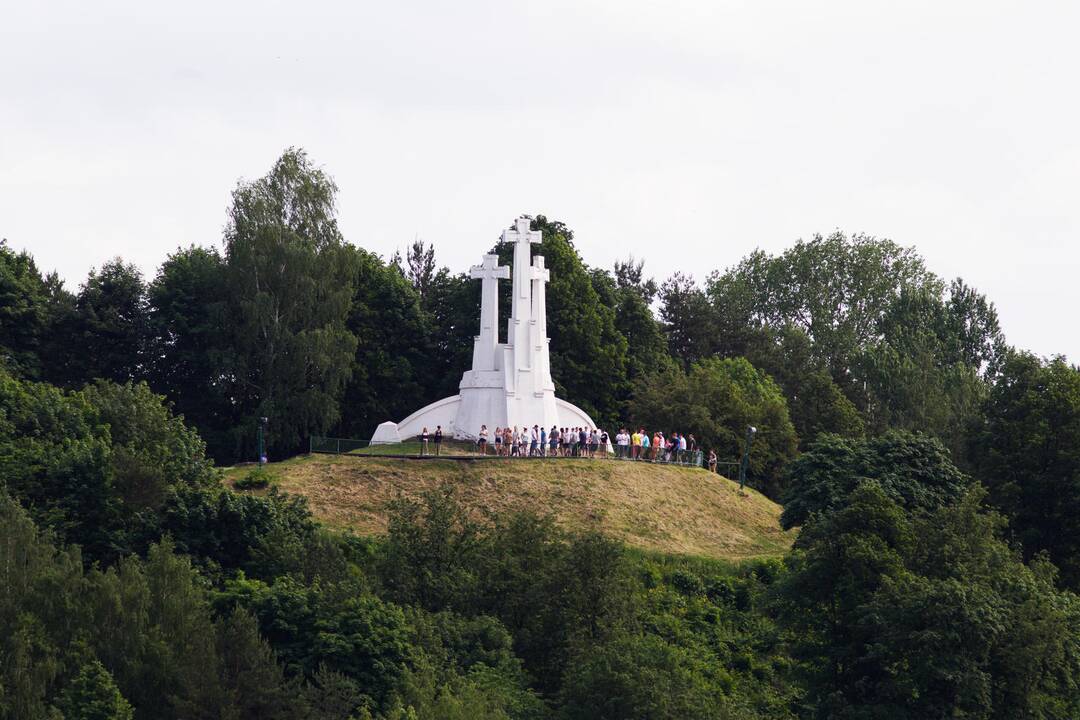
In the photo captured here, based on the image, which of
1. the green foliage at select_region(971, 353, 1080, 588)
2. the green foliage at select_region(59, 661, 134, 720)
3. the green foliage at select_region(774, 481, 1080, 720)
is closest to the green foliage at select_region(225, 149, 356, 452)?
the green foliage at select_region(971, 353, 1080, 588)

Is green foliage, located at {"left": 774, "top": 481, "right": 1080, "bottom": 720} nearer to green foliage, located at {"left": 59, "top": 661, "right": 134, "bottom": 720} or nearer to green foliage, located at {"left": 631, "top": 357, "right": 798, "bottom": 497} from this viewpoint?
green foliage, located at {"left": 59, "top": 661, "right": 134, "bottom": 720}

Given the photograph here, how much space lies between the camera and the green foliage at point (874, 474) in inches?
2381

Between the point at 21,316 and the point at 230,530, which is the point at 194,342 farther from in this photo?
the point at 230,530

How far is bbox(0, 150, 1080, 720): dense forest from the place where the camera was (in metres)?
43.6

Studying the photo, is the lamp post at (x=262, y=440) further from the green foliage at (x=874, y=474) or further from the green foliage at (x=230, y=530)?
the green foliage at (x=874, y=474)

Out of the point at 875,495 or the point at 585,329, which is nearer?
the point at 875,495

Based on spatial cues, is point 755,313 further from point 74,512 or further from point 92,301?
point 74,512

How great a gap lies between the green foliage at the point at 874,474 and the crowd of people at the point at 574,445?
7478 millimetres

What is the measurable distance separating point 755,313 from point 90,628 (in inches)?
2575

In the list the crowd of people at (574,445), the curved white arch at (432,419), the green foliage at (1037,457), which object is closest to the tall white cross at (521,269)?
the curved white arch at (432,419)

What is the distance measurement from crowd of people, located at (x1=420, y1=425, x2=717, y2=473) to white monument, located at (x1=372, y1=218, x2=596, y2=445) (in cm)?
63

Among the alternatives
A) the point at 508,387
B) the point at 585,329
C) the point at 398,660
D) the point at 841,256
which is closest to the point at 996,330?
the point at 841,256

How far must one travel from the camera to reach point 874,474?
200ft

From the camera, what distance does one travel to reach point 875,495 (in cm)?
4756
